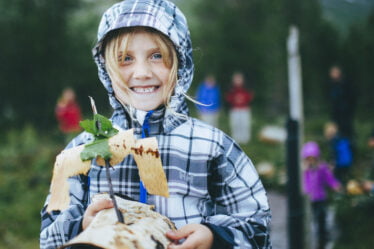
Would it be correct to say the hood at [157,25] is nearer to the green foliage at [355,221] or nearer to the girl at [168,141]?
the girl at [168,141]

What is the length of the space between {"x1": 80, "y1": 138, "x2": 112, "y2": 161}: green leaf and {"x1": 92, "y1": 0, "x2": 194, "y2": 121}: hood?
0.34 metres

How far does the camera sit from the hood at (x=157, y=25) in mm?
1618

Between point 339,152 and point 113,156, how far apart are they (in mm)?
5865

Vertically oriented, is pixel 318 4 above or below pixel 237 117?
above

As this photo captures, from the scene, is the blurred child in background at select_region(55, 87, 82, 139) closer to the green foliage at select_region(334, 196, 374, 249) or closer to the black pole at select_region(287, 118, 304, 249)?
the green foliage at select_region(334, 196, 374, 249)

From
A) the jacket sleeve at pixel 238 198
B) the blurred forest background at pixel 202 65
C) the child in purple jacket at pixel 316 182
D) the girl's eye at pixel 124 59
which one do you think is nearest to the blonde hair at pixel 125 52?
the girl's eye at pixel 124 59

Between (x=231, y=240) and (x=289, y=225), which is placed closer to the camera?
(x=231, y=240)

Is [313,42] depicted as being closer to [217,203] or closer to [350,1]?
[350,1]

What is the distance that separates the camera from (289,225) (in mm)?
4266

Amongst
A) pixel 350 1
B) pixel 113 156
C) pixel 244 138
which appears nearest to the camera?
pixel 113 156

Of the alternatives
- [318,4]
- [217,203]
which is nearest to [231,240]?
[217,203]

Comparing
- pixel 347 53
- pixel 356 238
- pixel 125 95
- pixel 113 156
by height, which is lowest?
pixel 356 238

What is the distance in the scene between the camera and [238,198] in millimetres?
1673

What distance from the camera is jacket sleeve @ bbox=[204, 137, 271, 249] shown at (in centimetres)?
162
